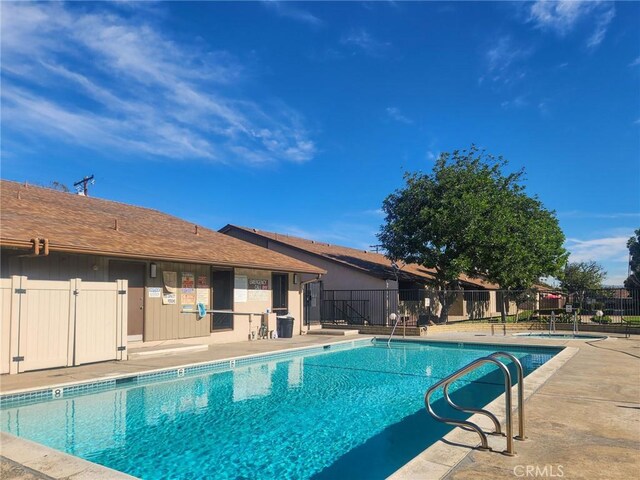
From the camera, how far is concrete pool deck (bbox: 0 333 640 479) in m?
3.91

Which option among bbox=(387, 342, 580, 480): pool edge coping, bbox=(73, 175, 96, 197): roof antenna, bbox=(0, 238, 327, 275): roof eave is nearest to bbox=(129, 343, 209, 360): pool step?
bbox=(0, 238, 327, 275): roof eave

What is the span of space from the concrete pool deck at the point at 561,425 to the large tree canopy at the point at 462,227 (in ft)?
36.7

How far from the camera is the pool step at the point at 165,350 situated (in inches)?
446

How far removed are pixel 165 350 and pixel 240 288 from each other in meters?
4.19

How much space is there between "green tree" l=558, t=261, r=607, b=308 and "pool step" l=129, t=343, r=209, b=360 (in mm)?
38583

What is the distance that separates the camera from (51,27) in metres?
11.6

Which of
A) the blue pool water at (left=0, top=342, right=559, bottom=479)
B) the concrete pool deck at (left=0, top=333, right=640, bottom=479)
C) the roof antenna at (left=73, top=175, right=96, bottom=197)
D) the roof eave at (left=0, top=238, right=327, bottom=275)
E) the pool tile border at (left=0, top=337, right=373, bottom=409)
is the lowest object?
the blue pool water at (left=0, top=342, right=559, bottom=479)

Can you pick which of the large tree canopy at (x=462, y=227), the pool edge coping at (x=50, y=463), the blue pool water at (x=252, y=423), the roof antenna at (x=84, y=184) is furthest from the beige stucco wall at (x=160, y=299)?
the roof antenna at (x=84, y=184)

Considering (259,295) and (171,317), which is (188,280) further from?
(259,295)

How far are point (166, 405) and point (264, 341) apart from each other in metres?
7.73

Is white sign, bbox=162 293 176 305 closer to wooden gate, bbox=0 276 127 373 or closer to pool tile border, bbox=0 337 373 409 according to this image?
wooden gate, bbox=0 276 127 373

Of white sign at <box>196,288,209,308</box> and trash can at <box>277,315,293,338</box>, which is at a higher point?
white sign at <box>196,288,209,308</box>

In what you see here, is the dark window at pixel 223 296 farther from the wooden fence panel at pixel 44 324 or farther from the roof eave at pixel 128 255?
the wooden fence panel at pixel 44 324

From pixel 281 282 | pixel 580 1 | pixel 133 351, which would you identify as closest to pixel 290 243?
pixel 281 282
